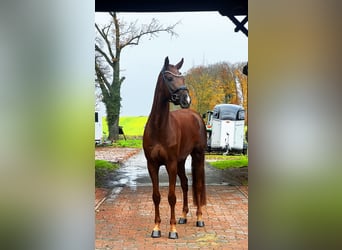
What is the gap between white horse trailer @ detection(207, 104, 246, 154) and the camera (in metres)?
9.25

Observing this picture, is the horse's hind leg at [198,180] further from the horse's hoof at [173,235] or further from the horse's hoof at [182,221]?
the horse's hoof at [173,235]

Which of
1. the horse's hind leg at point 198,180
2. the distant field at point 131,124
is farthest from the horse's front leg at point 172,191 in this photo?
the distant field at point 131,124

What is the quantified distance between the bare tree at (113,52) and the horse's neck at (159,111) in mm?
5238

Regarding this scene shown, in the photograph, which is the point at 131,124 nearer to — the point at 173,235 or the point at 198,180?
the point at 198,180

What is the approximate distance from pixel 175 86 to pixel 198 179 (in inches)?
40.5

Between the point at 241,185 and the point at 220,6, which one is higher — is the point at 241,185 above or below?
below

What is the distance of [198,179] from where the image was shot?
11.8 feet

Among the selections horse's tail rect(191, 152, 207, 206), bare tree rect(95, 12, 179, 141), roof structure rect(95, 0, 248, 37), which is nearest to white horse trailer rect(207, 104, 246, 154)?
bare tree rect(95, 12, 179, 141)
